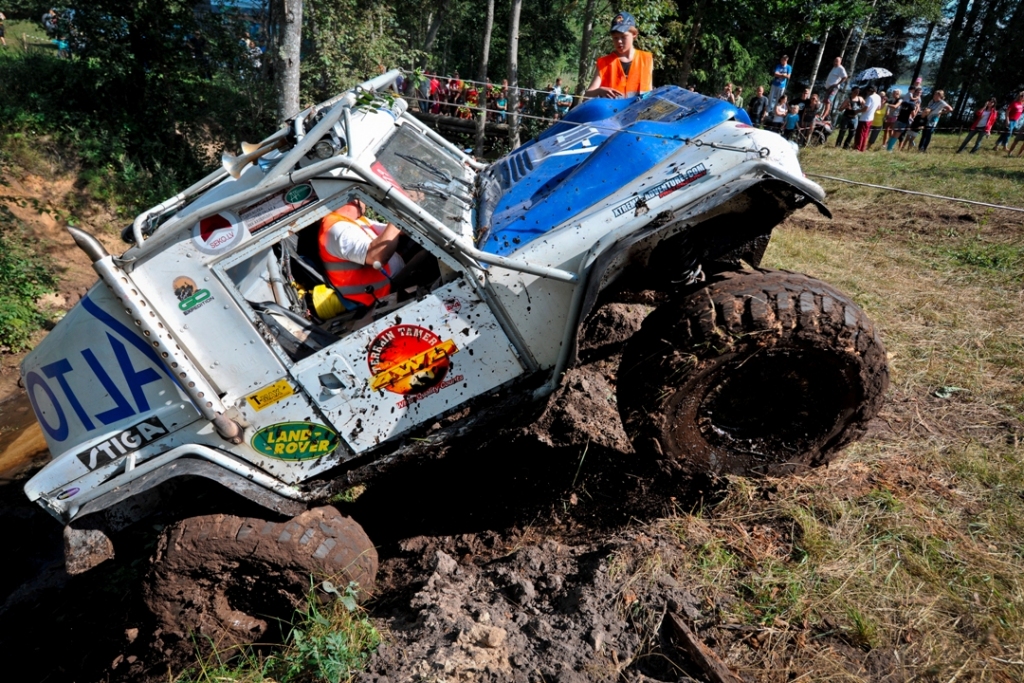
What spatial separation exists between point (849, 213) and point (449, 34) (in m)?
15.3

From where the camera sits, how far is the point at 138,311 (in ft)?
9.26

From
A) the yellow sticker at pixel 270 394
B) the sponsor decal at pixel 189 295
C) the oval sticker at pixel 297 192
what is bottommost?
the yellow sticker at pixel 270 394

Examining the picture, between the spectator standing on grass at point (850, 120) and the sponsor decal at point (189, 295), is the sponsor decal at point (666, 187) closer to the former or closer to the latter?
the sponsor decal at point (189, 295)

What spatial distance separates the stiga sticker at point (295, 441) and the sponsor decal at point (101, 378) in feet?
1.68

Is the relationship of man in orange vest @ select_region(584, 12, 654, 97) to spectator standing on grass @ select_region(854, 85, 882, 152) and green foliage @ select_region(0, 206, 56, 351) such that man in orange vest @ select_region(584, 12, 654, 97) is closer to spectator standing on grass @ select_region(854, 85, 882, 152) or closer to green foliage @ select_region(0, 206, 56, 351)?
green foliage @ select_region(0, 206, 56, 351)

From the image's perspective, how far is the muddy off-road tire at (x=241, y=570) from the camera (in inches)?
120

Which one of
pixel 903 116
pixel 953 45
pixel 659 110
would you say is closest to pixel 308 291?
pixel 659 110

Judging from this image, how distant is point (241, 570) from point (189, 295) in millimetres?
1406

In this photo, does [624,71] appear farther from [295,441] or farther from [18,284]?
[18,284]

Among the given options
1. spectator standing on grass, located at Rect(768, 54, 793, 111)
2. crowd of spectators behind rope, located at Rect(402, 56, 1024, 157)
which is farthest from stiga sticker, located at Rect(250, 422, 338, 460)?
spectator standing on grass, located at Rect(768, 54, 793, 111)

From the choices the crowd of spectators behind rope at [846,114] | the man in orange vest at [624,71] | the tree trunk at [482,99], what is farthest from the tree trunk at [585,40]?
the man in orange vest at [624,71]

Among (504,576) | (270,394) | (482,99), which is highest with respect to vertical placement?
(270,394)

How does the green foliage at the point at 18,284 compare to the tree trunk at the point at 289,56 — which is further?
the tree trunk at the point at 289,56

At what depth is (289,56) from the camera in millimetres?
7211
